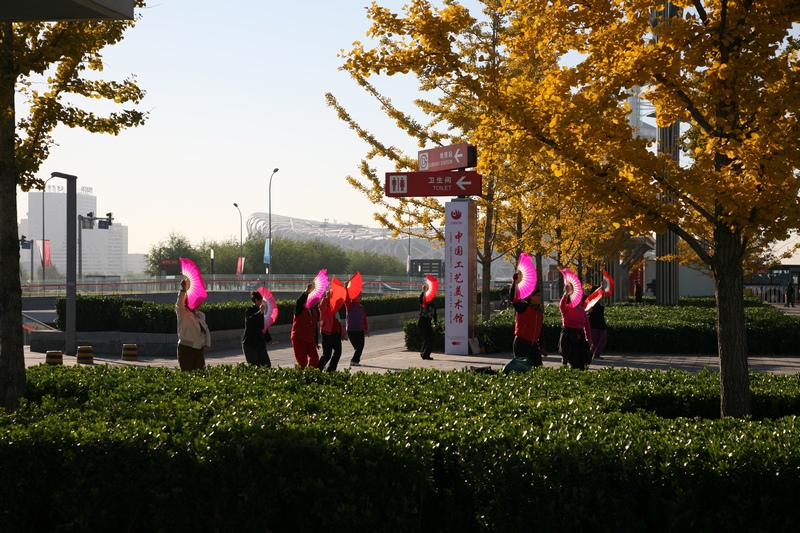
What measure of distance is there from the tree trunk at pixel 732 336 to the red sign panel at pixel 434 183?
1252 cm

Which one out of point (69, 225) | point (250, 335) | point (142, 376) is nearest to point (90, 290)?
point (69, 225)

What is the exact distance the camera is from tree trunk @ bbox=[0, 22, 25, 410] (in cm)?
798

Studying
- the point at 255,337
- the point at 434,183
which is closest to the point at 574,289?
the point at 255,337

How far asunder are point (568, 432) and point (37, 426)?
3645 millimetres

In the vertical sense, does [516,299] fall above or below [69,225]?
below

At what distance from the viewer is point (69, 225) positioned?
19.4 meters

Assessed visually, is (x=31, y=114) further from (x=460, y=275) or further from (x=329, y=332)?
(x=460, y=275)

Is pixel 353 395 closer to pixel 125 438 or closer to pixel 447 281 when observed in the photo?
pixel 125 438

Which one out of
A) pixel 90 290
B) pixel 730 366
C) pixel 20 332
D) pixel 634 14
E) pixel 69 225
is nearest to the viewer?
pixel 730 366

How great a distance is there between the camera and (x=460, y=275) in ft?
65.5

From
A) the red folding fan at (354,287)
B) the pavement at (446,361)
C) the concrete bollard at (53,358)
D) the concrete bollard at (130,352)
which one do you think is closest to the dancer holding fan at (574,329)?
the pavement at (446,361)

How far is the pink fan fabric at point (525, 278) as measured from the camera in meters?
12.4

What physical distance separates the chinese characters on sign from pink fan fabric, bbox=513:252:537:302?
720 centimetres

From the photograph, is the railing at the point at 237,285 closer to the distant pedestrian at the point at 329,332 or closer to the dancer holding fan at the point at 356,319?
the dancer holding fan at the point at 356,319
